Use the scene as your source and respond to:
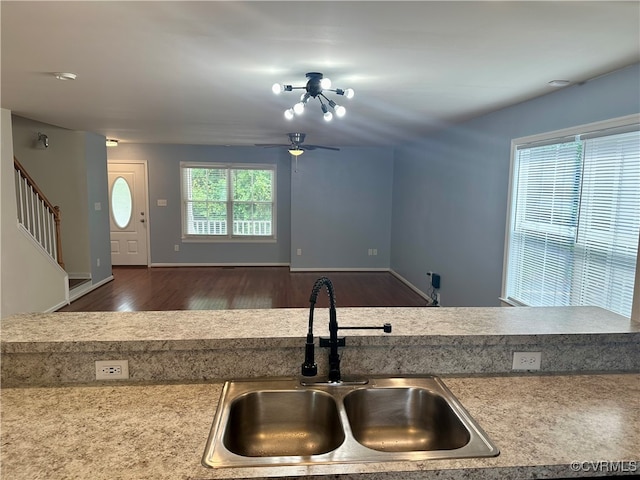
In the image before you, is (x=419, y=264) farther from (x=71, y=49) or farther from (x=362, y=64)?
(x=71, y=49)

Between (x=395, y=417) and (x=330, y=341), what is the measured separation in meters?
0.36

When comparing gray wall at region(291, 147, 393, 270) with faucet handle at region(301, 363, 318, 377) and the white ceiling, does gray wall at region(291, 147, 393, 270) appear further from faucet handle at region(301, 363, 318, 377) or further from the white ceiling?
faucet handle at region(301, 363, 318, 377)

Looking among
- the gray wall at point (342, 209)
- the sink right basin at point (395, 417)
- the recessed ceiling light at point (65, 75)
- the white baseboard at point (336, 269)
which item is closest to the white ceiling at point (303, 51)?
the recessed ceiling light at point (65, 75)

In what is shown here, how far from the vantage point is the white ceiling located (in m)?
1.69

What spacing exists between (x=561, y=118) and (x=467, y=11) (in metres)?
1.78

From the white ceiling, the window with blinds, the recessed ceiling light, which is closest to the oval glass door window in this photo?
the white ceiling

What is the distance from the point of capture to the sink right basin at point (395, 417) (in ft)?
4.34

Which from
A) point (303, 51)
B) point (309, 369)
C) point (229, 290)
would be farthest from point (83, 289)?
point (309, 369)

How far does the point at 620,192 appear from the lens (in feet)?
8.02

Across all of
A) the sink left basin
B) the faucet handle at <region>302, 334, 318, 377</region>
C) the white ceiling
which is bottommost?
Answer: the sink left basin

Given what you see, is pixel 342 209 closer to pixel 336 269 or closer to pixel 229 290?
pixel 336 269

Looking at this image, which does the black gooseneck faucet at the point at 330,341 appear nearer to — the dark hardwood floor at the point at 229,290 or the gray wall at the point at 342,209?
the dark hardwood floor at the point at 229,290

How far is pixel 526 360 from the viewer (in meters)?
1.47

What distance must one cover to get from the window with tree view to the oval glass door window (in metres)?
1.07
